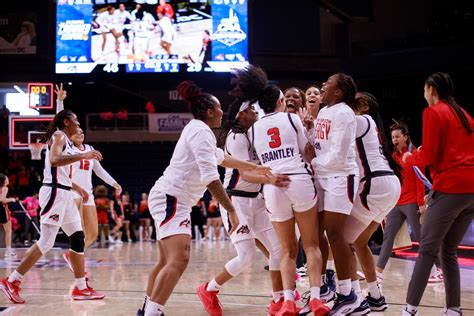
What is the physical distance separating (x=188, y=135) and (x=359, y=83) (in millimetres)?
19268

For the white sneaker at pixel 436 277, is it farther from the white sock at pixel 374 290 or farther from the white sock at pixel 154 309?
the white sock at pixel 154 309

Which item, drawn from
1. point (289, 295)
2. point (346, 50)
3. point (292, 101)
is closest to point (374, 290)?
point (289, 295)

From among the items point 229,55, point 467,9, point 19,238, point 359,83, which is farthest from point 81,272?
point 467,9

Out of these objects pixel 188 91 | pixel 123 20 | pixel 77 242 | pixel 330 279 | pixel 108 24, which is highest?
pixel 123 20

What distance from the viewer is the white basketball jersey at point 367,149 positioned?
5613 millimetres

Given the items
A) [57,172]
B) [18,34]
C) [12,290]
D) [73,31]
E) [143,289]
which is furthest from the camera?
[18,34]

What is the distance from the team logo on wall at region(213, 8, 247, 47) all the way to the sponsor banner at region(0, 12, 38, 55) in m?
7.18

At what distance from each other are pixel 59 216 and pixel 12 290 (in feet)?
2.84

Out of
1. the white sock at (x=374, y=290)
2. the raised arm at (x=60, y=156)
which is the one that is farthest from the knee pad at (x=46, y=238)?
the white sock at (x=374, y=290)

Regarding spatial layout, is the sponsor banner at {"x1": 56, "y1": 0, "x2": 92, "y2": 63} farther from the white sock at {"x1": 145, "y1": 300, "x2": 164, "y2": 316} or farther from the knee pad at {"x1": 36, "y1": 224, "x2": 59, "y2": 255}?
the white sock at {"x1": 145, "y1": 300, "x2": 164, "y2": 316}

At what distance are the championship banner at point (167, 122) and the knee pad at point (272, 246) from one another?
17.6 metres

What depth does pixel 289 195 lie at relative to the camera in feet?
17.1

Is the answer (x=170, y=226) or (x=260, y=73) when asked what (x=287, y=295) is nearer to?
(x=170, y=226)

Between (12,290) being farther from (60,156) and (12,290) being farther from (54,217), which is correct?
(60,156)
